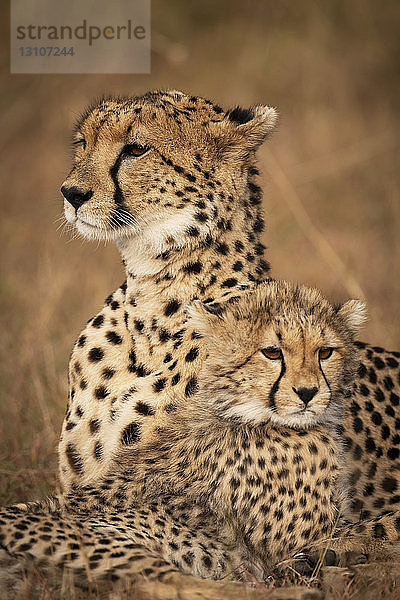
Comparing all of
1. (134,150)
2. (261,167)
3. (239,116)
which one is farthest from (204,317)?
(261,167)

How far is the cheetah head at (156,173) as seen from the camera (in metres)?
3.91

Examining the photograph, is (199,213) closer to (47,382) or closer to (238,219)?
(238,219)

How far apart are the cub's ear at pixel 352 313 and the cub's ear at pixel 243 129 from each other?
2.43 ft

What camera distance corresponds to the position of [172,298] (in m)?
3.98

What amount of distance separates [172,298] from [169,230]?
10.1 inches

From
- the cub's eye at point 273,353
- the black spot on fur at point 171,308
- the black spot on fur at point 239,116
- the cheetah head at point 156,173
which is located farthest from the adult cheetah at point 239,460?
the black spot on fur at point 239,116

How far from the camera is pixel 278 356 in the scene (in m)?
3.42

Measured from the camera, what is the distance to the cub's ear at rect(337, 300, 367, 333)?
371cm

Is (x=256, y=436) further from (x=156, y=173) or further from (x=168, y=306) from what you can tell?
(x=156, y=173)

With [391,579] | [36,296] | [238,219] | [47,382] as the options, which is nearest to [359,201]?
[36,296]

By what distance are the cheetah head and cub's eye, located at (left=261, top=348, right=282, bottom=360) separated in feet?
2.17

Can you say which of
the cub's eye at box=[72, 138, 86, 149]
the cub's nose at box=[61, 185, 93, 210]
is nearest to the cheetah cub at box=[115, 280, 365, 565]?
the cub's nose at box=[61, 185, 93, 210]

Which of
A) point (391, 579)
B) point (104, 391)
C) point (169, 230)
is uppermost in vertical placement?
point (169, 230)

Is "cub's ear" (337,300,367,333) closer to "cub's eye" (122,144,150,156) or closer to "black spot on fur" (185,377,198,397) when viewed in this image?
"black spot on fur" (185,377,198,397)
